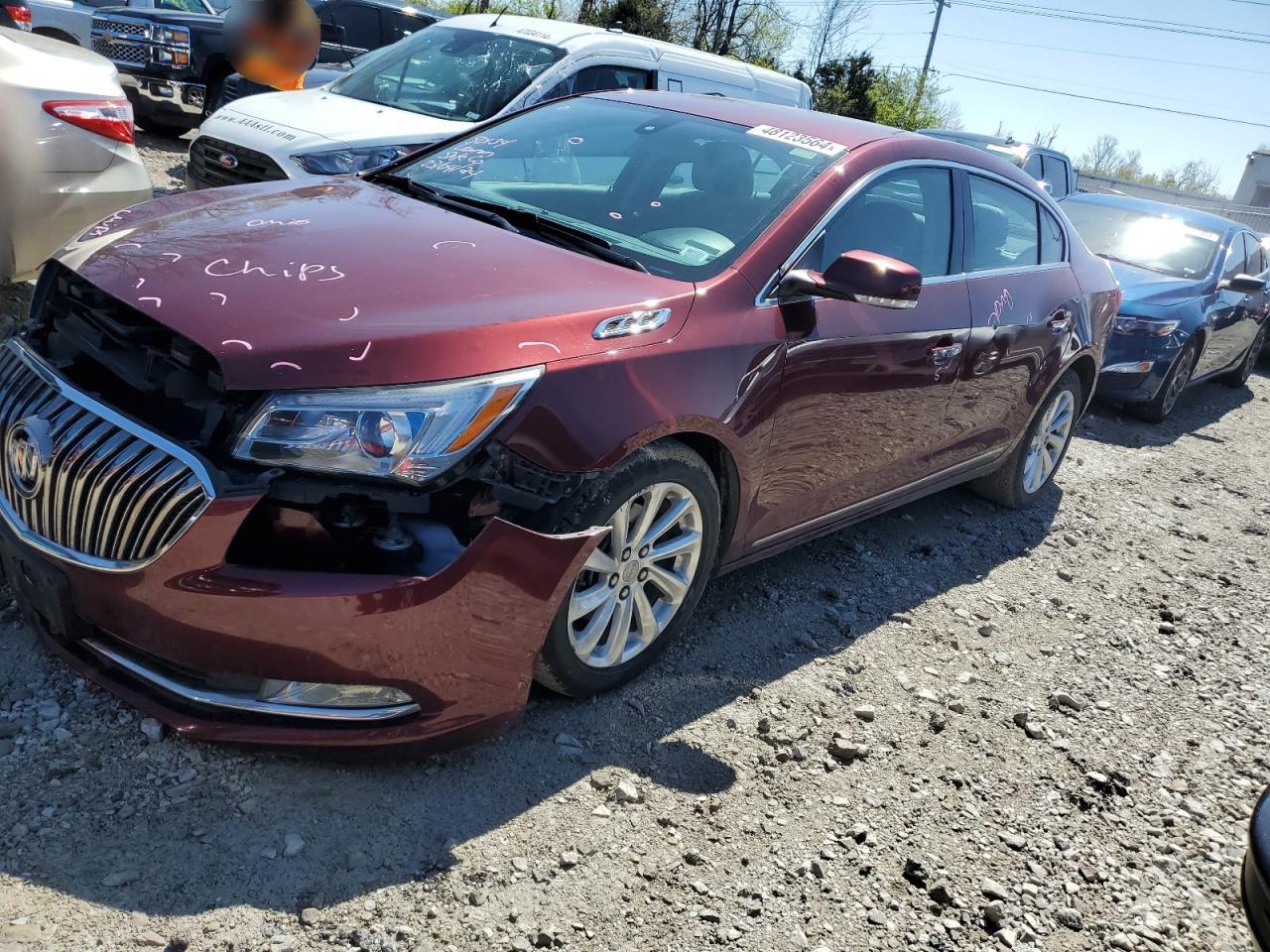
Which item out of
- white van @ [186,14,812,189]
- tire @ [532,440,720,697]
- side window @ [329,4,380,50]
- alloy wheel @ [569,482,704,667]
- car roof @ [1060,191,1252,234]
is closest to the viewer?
tire @ [532,440,720,697]

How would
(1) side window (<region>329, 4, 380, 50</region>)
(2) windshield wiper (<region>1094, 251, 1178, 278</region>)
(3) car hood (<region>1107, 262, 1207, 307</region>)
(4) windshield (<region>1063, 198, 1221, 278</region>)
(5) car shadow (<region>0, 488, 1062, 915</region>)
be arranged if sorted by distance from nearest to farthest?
1. (5) car shadow (<region>0, 488, 1062, 915</region>)
2. (3) car hood (<region>1107, 262, 1207, 307</region>)
3. (2) windshield wiper (<region>1094, 251, 1178, 278</region>)
4. (4) windshield (<region>1063, 198, 1221, 278</region>)
5. (1) side window (<region>329, 4, 380, 50</region>)

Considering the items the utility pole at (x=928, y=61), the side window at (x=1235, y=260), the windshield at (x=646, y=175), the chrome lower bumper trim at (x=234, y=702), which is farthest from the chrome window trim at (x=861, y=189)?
the utility pole at (x=928, y=61)

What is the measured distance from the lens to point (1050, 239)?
5.18 meters

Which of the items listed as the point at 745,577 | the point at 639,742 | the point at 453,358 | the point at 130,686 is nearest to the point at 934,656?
the point at 745,577

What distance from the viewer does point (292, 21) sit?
823 centimetres

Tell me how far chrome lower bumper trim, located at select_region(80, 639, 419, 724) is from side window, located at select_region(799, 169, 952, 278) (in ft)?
6.52

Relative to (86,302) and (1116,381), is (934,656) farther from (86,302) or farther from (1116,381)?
(1116,381)

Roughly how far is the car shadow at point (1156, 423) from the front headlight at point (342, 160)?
17.0 ft

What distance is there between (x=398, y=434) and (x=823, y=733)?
5.50 ft

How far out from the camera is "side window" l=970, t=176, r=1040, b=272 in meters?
4.50

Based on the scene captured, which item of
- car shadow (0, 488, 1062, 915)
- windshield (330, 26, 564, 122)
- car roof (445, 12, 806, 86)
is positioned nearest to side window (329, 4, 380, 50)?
car roof (445, 12, 806, 86)

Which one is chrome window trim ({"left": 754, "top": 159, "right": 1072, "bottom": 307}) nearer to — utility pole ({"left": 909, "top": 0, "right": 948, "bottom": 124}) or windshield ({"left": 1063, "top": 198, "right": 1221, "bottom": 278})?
windshield ({"left": 1063, "top": 198, "right": 1221, "bottom": 278})

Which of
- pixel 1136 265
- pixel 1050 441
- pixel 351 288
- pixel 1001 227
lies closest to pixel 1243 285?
pixel 1136 265

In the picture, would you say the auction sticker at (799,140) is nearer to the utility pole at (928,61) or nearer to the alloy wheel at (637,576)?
the alloy wheel at (637,576)
